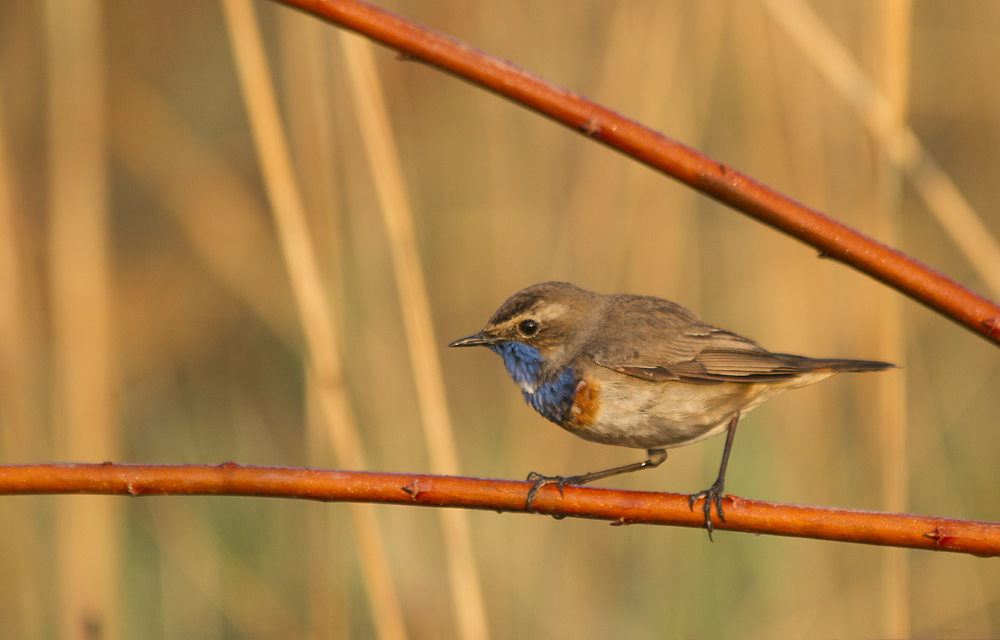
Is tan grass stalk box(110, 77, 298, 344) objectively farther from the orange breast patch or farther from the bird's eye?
the orange breast patch

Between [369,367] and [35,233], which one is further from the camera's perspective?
[35,233]

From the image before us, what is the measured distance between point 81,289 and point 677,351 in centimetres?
209

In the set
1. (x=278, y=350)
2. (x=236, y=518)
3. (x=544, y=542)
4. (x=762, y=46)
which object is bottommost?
(x=544, y=542)

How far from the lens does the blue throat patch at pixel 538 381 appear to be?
2.57m

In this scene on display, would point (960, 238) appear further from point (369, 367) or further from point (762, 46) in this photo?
point (369, 367)

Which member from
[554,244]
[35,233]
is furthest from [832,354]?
[35,233]

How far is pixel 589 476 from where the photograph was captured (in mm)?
2510

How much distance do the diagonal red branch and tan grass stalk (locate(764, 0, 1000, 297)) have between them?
995 millimetres

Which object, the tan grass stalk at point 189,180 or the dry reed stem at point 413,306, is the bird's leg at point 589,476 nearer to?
the dry reed stem at point 413,306

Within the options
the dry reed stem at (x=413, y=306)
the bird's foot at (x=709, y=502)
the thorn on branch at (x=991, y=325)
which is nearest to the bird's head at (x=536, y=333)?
the dry reed stem at (x=413, y=306)

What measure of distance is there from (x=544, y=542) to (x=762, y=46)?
236 cm

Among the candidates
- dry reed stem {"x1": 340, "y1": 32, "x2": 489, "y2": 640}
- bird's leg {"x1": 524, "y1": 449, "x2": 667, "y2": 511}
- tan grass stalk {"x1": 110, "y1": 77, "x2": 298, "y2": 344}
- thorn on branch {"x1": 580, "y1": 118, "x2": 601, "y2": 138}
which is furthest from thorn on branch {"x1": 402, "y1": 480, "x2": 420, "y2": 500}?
tan grass stalk {"x1": 110, "y1": 77, "x2": 298, "y2": 344}

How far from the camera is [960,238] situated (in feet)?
9.35

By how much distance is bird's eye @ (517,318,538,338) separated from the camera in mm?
2689
